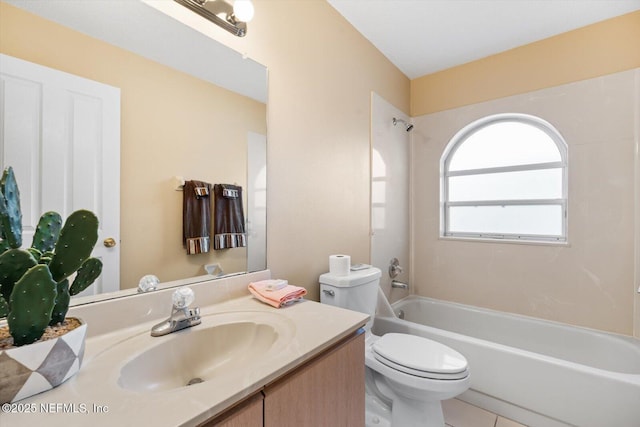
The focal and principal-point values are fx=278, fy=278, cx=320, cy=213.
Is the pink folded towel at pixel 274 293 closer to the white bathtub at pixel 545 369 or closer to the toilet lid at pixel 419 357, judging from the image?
the toilet lid at pixel 419 357

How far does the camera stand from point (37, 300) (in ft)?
1.70

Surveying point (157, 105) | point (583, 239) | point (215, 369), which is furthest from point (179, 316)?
point (583, 239)

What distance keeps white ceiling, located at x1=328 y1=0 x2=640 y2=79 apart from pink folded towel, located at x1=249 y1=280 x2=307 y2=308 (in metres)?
1.72

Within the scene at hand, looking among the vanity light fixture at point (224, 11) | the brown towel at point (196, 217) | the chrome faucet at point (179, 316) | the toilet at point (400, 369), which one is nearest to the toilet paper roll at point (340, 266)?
the toilet at point (400, 369)

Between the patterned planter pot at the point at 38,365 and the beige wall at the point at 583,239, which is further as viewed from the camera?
the beige wall at the point at 583,239

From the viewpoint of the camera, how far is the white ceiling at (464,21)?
5.65 ft

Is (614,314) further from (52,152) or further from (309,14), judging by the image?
(52,152)

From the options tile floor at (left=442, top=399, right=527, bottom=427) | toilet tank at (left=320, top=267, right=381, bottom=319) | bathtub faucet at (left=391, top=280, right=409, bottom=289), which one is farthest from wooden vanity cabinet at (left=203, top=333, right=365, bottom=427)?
bathtub faucet at (left=391, top=280, right=409, bottom=289)

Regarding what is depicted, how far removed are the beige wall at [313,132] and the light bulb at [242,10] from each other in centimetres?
11

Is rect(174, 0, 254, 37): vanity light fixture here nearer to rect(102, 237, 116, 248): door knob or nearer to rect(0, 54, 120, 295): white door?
rect(0, 54, 120, 295): white door

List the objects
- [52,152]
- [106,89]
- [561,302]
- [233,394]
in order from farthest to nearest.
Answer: [561,302] → [106,89] → [52,152] → [233,394]

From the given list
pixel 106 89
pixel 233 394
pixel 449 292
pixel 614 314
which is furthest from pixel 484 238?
pixel 106 89

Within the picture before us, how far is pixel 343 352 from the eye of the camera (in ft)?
2.88

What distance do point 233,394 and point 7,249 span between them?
1.81ft
